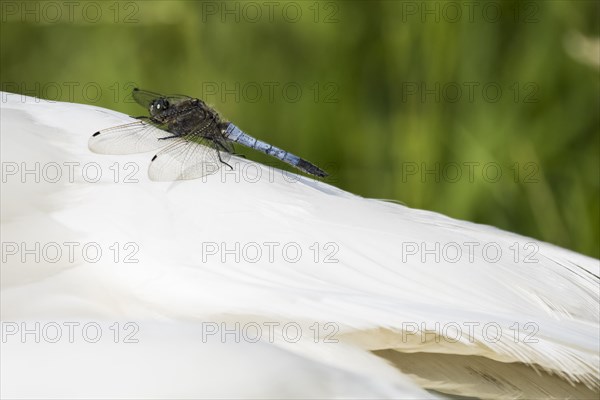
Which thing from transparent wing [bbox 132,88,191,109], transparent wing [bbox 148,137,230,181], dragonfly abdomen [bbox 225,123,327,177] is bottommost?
dragonfly abdomen [bbox 225,123,327,177]

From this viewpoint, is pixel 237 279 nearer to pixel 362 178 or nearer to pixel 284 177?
pixel 284 177

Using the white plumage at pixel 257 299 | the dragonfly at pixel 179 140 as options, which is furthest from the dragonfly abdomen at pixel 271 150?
the white plumage at pixel 257 299

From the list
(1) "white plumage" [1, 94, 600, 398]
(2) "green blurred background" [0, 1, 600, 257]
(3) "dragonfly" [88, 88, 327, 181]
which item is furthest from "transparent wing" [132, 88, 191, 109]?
(1) "white plumage" [1, 94, 600, 398]

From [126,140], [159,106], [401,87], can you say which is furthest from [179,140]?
[401,87]

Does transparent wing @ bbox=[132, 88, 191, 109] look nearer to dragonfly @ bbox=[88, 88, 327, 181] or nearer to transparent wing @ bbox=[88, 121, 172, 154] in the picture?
dragonfly @ bbox=[88, 88, 327, 181]

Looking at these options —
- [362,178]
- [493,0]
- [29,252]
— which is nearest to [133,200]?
[29,252]

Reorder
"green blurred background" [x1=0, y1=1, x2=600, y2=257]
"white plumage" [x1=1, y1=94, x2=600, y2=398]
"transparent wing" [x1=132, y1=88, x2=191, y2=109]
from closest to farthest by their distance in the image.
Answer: "white plumage" [x1=1, y1=94, x2=600, y2=398], "transparent wing" [x1=132, y1=88, x2=191, y2=109], "green blurred background" [x1=0, y1=1, x2=600, y2=257]
